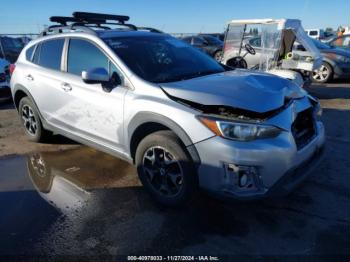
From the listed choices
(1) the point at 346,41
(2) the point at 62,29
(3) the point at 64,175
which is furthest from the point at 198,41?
(3) the point at 64,175

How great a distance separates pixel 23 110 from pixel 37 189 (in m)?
2.09

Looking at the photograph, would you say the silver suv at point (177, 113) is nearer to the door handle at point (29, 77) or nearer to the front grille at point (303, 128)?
the front grille at point (303, 128)

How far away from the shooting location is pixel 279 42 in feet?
29.6

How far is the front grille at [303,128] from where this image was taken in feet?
11.0

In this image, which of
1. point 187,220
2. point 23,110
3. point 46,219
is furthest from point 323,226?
point 23,110

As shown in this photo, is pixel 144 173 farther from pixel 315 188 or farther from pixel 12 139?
pixel 12 139

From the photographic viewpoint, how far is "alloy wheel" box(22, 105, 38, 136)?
18.5 feet

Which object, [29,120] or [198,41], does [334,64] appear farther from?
[198,41]

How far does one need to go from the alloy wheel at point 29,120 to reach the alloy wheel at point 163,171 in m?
2.72

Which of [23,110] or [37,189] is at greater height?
[23,110]

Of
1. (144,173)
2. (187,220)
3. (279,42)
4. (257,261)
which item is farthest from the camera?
(279,42)

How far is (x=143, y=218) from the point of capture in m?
3.48

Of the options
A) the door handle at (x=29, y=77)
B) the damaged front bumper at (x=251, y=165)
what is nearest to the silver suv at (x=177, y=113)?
the damaged front bumper at (x=251, y=165)

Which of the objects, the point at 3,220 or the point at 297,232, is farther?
the point at 3,220
